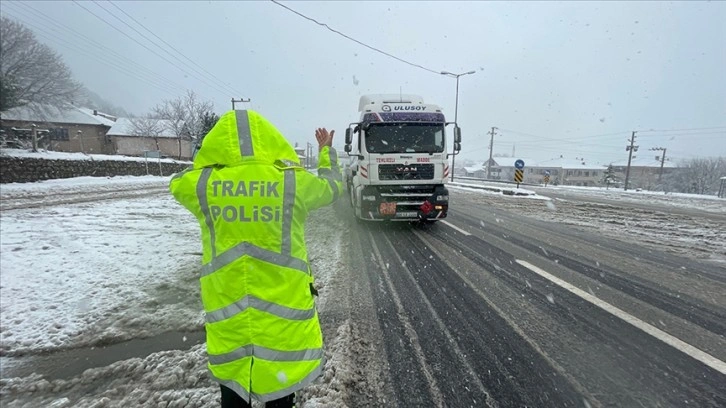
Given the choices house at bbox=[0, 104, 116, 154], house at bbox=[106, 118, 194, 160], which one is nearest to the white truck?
house at bbox=[0, 104, 116, 154]

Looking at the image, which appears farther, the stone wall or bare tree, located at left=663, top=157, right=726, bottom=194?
bare tree, located at left=663, top=157, right=726, bottom=194

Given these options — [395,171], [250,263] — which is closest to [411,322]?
[250,263]

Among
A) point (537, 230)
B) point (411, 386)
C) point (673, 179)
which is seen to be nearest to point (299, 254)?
Answer: point (411, 386)

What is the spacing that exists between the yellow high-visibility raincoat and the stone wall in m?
20.2

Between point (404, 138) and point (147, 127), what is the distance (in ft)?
176

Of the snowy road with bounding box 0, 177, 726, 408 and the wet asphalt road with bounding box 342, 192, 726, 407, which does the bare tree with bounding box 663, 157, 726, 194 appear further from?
the snowy road with bounding box 0, 177, 726, 408

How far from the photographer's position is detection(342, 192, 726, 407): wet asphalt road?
250 cm

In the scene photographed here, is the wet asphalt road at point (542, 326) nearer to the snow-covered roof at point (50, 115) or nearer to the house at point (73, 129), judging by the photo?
the snow-covered roof at point (50, 115)

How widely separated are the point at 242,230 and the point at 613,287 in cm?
524

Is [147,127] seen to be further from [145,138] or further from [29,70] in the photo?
[29,70]

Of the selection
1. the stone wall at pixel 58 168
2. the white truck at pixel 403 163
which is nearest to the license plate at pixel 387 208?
the white truck at pixel 403 163

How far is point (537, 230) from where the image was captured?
348 inches

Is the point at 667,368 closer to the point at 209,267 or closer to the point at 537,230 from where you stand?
the point at 209,267

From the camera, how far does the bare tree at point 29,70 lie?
2412 cm
